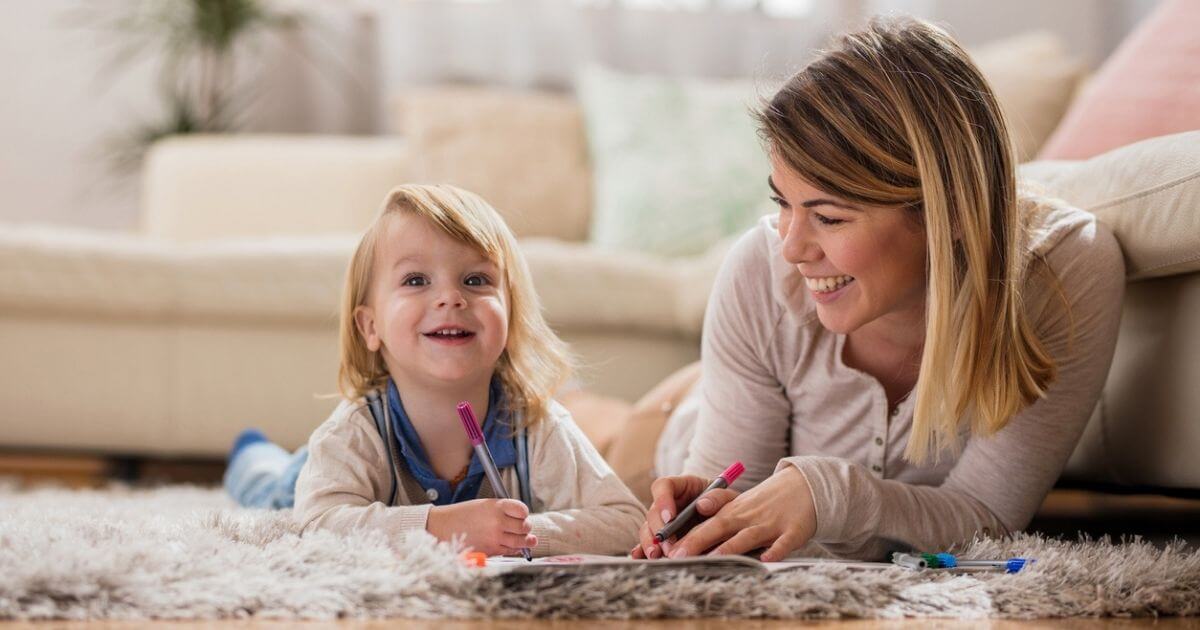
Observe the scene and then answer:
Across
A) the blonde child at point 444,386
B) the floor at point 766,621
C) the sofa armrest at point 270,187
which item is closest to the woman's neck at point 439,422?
the blonde child at point 444,386

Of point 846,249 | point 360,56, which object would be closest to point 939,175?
point 846,249

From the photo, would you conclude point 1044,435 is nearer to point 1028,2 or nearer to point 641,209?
point 641,209

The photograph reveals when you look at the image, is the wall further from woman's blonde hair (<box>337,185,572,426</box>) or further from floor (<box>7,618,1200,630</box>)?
floor (<box>7,618,1200,630</box>)

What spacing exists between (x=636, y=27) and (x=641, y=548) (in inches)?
109

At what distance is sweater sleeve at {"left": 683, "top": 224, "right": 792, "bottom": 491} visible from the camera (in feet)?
4.72

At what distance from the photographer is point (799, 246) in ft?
4.06

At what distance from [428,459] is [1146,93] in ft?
3.92

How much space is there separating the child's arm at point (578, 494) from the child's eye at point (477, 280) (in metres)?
0.16

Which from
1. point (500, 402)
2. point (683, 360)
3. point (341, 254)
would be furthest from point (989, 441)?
point (341, 254)

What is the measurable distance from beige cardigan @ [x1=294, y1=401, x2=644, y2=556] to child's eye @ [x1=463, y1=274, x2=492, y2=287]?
17 centimetres

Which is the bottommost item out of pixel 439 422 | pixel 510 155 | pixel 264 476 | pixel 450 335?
pixel 264 476

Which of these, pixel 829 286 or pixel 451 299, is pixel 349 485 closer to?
pixel 451 299

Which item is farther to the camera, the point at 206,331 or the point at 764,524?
the point at 206,331

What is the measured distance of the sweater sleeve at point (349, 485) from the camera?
1.21 m
